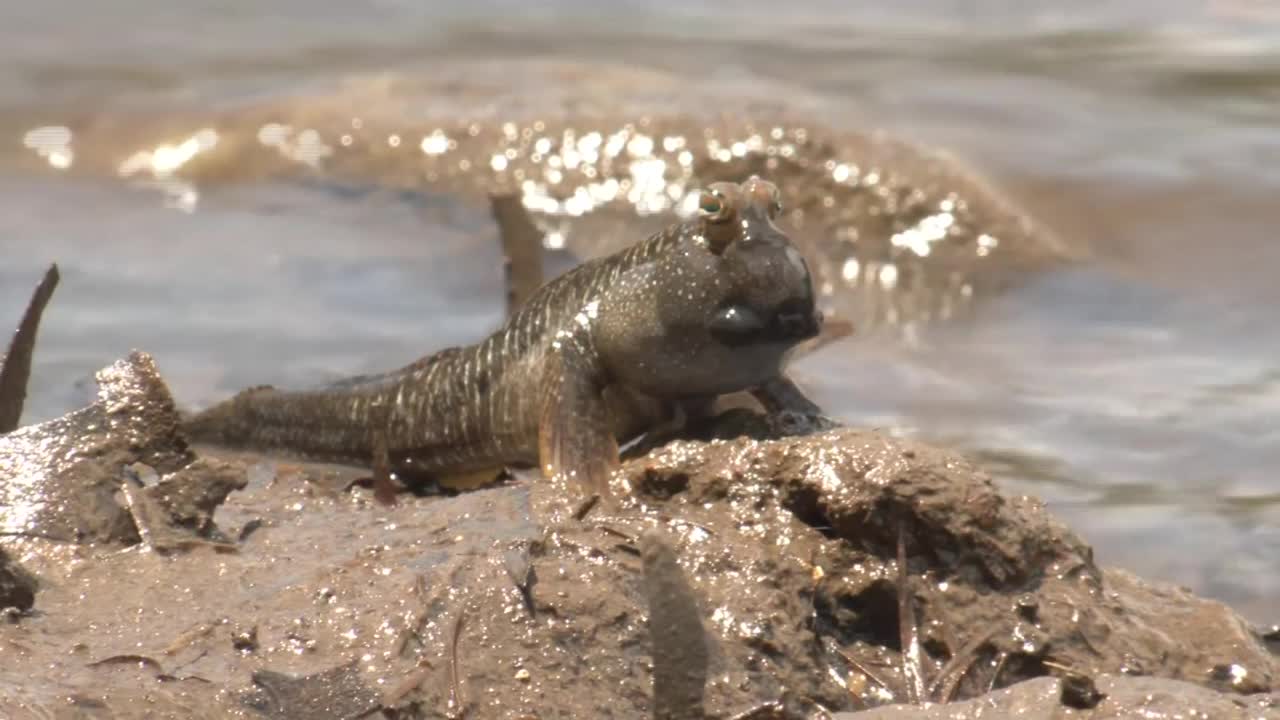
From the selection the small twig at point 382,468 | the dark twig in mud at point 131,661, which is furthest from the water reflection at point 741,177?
the dark twig in mud at point 131,661

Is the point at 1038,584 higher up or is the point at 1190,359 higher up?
the point at 1038,584

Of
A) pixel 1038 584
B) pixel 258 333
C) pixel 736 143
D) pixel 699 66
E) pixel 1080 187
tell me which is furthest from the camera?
pixel 699 66

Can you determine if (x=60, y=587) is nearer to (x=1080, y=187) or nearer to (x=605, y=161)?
(x=605, y=161)

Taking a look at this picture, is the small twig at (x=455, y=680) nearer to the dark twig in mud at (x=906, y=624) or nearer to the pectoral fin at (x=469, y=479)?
the dark twig in mud at (x=906, y=624)

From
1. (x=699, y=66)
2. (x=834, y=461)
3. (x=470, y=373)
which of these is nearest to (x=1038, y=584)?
(x=834, y=461)

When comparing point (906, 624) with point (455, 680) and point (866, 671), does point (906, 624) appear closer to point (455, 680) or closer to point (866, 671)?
point (866, 671)

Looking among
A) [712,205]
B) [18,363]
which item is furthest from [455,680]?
[18,363]

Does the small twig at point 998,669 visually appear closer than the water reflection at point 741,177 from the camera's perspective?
Yes
